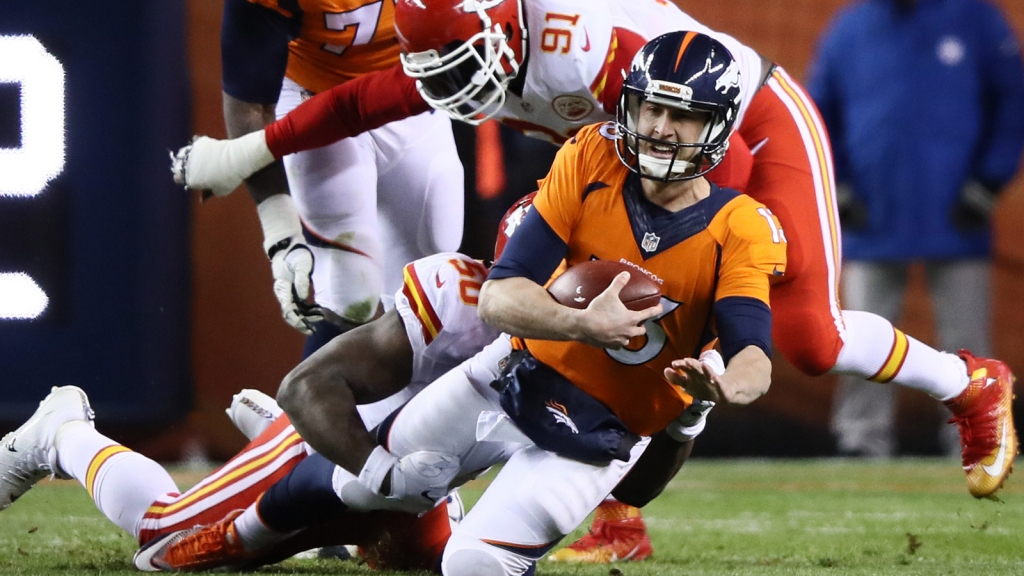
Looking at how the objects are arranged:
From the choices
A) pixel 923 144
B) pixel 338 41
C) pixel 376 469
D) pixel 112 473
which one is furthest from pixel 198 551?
pixel 923 144

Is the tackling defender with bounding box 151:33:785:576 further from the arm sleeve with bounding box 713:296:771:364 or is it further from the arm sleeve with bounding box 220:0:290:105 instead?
the arm sleeve with bounding box 220:0:290:105

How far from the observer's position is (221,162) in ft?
12.1

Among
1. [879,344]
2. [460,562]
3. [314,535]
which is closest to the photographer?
[460,562]

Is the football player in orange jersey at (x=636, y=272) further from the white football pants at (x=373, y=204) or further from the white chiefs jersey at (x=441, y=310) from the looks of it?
the white football pants at (x=373, y=204)

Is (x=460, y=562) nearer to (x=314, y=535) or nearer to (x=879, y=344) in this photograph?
(x=314, y=535)

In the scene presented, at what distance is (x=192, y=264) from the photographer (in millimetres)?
5910

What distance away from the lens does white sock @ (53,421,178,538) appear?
3.19 metres

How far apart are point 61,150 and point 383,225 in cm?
103

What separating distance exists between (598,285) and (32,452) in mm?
1472

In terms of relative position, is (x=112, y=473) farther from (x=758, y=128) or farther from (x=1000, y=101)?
(x=1000, y=101)

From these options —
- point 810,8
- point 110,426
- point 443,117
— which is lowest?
point 110,426

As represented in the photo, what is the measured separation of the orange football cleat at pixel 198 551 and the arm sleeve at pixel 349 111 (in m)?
0.99

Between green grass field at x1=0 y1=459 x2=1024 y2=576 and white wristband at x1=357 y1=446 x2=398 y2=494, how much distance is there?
1.50 ft

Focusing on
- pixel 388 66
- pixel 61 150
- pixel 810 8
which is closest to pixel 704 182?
pixel 388 66
